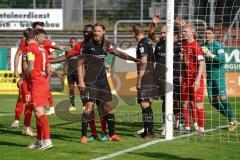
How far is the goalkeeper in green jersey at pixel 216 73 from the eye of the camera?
43.4 feet

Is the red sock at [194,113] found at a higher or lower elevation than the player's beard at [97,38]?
lower

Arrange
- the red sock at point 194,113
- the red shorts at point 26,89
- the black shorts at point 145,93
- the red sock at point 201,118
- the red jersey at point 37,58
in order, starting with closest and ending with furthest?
1. the red jersey at point 37,58
2. the red shorts at point 26,89
3. the black shorts at point 145,93
4. the red sock at point 201,118
5. the red sock at point 194,113

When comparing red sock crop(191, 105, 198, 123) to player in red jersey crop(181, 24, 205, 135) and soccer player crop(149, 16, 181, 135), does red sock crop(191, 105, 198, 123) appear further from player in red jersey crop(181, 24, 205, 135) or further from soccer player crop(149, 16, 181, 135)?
soccer player crop(149, 16, 181, 135)

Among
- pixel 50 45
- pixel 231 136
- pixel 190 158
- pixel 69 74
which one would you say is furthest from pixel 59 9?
pixel 190 158

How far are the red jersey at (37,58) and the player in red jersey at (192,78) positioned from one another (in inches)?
121

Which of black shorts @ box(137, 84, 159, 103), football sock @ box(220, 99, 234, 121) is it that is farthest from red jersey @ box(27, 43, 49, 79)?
football sock @ box(220, 99, 234, 121)

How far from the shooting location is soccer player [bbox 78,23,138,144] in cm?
1155

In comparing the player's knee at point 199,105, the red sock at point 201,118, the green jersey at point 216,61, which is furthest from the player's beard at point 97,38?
the green jersey at point 216,61

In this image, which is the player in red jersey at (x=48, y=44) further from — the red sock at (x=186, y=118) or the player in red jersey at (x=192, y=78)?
the red sock at (x=186, y=118)

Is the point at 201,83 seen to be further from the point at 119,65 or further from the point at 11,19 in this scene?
the point at 11,19

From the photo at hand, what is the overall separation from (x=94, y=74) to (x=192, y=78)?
2264mm

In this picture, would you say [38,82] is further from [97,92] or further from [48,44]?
[48,44]

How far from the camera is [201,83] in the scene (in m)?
12.9

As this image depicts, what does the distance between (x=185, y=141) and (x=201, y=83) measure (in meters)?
1.60
